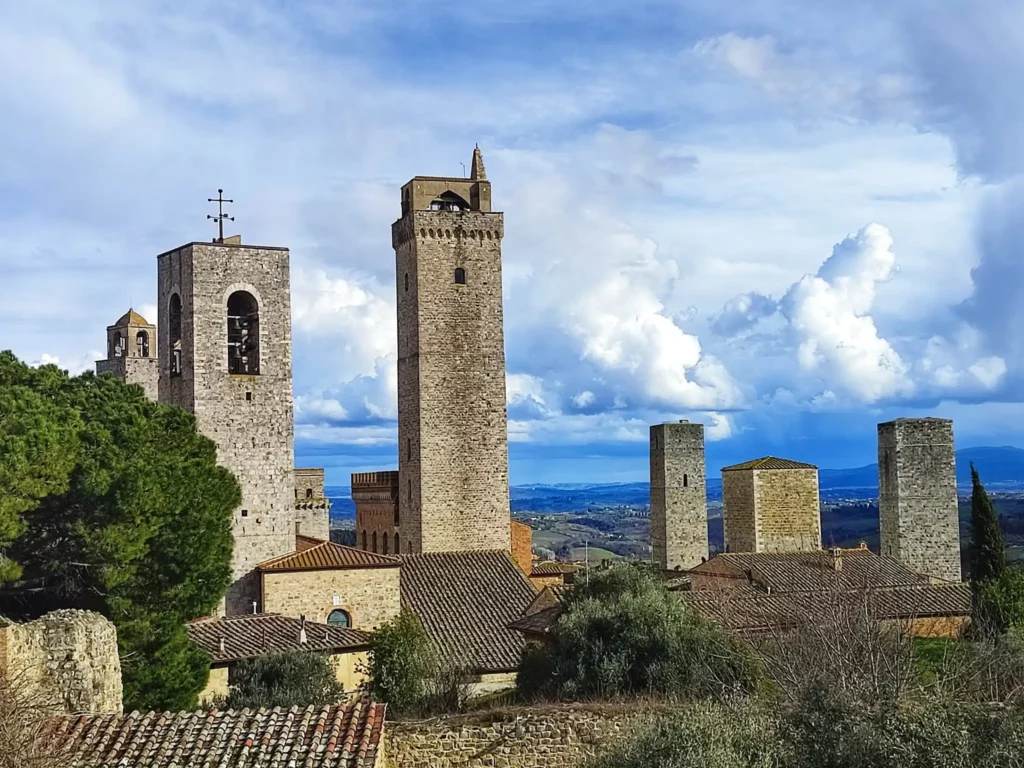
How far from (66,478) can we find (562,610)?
355 inches

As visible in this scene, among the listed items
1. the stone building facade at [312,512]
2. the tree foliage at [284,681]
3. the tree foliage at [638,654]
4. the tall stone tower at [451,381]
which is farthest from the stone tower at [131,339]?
the tree foliage at [638,654]

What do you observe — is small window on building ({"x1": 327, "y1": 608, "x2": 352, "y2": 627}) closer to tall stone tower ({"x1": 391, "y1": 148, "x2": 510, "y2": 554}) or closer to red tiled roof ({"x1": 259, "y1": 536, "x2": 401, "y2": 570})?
red tiled roof ({"x1": 259, "y1": 536, "x2": 401, "y2": 570})

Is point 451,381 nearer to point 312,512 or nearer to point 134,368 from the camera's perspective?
point 312,512

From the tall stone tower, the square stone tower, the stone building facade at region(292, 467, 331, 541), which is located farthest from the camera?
the stone building facade at region(292, 467, 331, 541)

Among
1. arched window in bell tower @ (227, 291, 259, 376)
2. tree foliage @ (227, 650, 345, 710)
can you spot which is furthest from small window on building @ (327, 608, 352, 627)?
arched window in bell tower @ (227, 291, 259, 376)

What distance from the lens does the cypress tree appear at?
25203 millimetres

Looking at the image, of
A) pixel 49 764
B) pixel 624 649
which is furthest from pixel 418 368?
pixel 49 764

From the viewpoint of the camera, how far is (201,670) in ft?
74.1

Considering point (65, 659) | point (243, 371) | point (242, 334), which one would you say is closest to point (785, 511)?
point (243, 371)

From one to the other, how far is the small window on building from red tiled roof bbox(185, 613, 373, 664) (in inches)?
94.9

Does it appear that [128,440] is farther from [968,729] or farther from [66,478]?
[968,729]

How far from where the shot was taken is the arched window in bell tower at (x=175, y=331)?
108 ft

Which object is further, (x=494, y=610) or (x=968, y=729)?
(x=494, y=610)

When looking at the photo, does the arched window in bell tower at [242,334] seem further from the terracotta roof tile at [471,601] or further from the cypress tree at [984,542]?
the cypress tree at [984,542]
